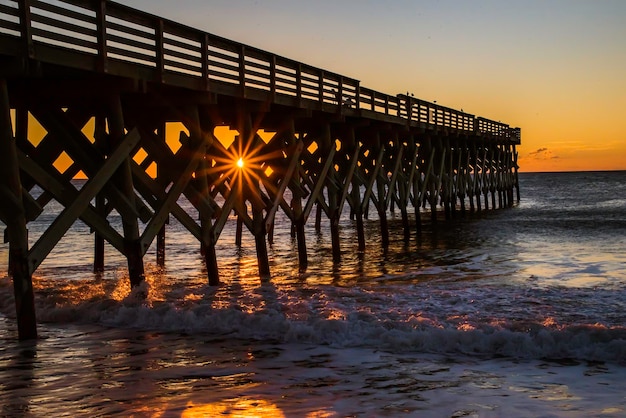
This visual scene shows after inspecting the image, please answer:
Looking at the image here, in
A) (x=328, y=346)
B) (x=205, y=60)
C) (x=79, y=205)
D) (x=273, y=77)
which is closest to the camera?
(x=328, y=346)

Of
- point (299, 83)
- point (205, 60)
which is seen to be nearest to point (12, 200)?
point (205, 60)

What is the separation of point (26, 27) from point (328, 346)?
15.3 ft

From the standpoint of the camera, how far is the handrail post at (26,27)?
25.1 ft

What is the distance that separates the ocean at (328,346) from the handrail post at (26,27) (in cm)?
314

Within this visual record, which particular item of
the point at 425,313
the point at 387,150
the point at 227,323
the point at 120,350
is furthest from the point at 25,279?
the point at 387,150

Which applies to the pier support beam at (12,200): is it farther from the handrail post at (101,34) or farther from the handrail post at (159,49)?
the handrail post at (159,49)

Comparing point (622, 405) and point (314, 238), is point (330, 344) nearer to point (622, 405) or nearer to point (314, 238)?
point (622, 405)

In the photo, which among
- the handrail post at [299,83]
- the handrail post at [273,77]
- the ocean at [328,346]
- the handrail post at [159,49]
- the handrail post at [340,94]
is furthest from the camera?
the handrail post at [340,94]

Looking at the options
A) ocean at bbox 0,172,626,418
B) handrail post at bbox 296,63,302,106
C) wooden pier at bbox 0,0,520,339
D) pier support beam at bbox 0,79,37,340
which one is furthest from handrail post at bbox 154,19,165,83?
handrail post at bbox 296,63,302,106

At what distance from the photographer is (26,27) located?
7.68 meters

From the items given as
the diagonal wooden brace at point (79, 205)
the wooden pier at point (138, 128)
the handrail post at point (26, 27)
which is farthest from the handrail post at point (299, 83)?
the handrail post at point (26, 27)

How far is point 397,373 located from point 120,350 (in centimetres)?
297

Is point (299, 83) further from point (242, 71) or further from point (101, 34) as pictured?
point (101, 34)

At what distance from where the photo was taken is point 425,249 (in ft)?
66.6
